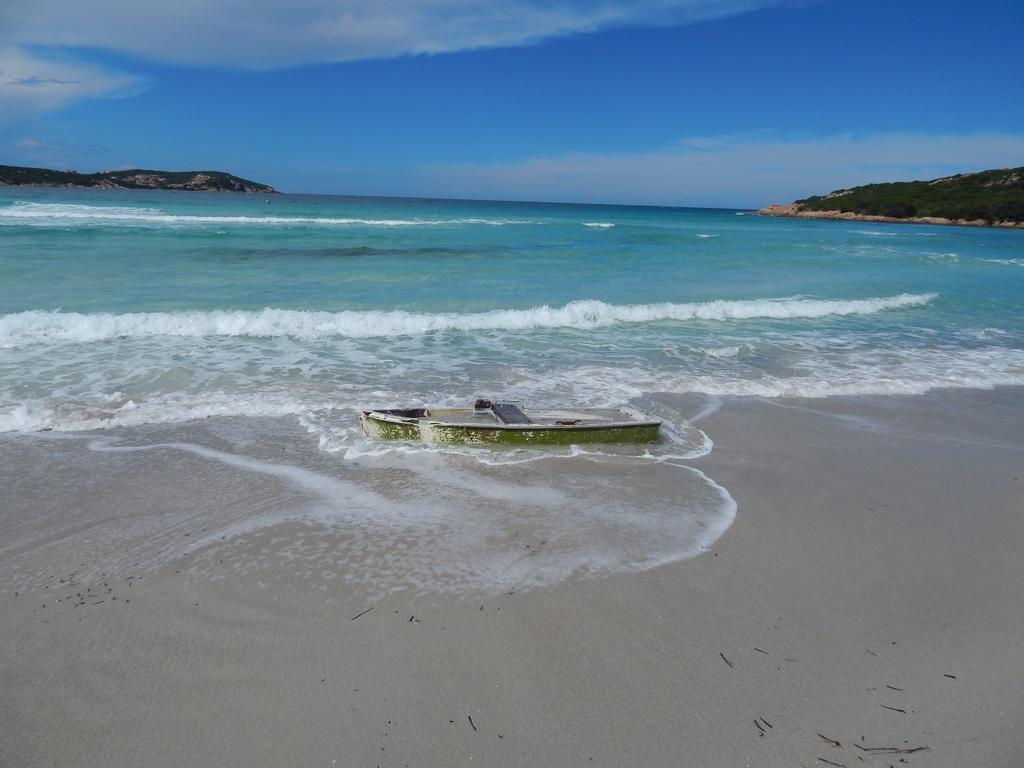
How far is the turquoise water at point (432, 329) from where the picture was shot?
928 cm

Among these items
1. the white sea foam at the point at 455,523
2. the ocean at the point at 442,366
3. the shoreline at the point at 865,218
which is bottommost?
the white sea foam at the point at 455,523

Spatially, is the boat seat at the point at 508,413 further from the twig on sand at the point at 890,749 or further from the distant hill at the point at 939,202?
the distant hill at the point at 939,202

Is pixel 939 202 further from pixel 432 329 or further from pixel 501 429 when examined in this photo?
pixel 501 429

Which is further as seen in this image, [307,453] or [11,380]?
[11,380]

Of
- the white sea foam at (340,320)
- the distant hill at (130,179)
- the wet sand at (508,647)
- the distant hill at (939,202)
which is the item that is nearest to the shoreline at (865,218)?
the distant hill at (939,202)

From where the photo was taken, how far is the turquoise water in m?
9.28

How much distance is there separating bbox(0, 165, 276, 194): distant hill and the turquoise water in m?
98.8

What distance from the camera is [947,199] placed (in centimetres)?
8538

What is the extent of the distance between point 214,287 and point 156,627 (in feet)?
50.9

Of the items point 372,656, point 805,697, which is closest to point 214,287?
point 372,656

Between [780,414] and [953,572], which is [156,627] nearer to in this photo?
[953,572]

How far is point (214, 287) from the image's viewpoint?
17719mm

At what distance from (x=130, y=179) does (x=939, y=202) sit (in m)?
136

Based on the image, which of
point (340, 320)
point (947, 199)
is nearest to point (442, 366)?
point (340, 320)
